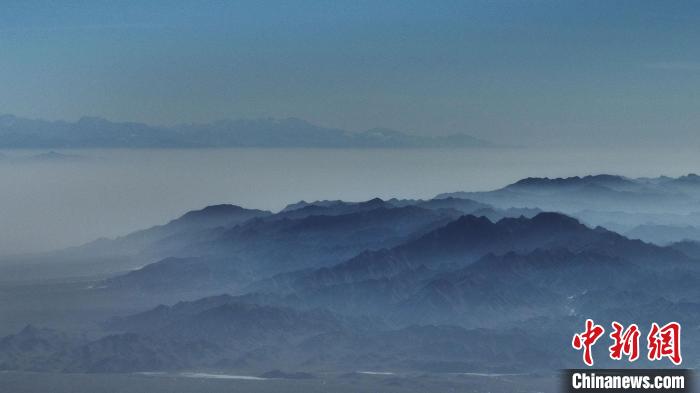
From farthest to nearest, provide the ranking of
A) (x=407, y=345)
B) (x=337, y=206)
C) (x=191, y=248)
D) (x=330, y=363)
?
(x=337, y=206) < (x=191, y=248) < (x=407, y=345) < (x=330, y=363)

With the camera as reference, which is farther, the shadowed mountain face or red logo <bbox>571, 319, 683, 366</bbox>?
the shadowed mountain face

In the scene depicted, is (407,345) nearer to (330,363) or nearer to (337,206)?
(330,363)

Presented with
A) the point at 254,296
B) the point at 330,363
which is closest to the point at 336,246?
the point at 254,296

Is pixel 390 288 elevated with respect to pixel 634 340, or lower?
elevated

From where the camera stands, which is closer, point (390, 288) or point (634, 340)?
point (634, 340)

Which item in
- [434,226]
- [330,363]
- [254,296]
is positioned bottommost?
[330,363]

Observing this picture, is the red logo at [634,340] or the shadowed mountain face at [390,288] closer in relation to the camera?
the red logo at [634,340]

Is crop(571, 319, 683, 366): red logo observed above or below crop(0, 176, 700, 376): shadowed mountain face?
below

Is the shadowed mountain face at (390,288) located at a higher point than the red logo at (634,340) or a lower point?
higher
